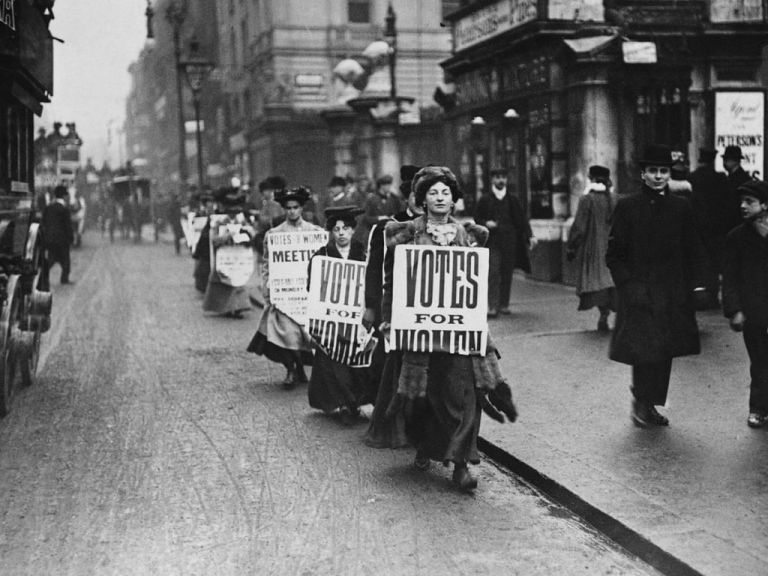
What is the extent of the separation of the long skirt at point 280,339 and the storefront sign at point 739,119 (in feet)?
32.2

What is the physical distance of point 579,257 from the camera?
13180 millimetres

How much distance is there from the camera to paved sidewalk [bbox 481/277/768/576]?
538 cm

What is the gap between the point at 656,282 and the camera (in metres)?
7.77

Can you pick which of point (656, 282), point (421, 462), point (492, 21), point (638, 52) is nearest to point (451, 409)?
point (421, 462)

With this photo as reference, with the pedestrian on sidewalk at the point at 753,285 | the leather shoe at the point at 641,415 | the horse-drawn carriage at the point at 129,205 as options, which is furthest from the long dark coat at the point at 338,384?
the horse-drawn carriage at the point at 129,205

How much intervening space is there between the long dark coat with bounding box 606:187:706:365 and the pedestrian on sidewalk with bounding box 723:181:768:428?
0.21m

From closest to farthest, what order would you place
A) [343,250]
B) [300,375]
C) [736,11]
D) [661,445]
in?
[661,445]
[343,250]
[300,375]
[736,11]

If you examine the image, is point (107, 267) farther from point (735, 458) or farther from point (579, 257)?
point (735, 458)

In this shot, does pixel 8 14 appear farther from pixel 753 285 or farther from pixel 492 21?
pixel 492 21

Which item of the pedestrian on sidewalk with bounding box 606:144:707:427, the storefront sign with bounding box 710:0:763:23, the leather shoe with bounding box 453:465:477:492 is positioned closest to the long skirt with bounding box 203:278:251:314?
the storefront sign with bounding box 710:0:763:23

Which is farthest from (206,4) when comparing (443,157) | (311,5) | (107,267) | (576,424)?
(576,424)

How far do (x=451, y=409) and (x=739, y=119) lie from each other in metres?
13.0

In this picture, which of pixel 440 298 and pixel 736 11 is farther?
pixel 736 11

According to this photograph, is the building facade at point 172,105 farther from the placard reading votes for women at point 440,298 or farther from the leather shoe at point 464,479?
the leather shoe at point 464,479
